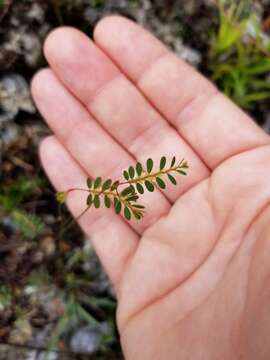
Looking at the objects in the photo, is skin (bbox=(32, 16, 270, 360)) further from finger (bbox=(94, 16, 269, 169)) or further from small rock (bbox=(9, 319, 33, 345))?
small rock (bbox=(9, 319, 33, 345))

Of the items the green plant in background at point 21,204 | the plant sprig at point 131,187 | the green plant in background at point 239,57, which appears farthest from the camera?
the green plant in background at point 239,57

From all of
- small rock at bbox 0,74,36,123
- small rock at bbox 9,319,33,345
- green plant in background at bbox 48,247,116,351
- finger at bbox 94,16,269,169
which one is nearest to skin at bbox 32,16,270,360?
finger at bbox 94,16,269,169

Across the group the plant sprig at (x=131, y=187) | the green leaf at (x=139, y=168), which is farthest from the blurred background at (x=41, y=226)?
the green leaf at (x=139, y=168)

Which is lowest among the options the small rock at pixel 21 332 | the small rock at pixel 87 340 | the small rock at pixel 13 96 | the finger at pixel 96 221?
the small rock at pixel 87 340

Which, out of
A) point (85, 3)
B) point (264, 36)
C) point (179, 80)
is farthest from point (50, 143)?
point (264, 36)

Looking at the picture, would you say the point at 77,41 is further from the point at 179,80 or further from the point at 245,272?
the point at 245,272

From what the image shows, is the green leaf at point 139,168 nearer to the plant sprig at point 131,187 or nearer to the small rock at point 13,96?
the plant sprig at point 131,187

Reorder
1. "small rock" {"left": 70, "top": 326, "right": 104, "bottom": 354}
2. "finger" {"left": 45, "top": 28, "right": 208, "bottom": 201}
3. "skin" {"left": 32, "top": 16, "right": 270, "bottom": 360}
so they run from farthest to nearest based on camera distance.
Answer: "small rock" {"left": 70, "top": 326, "right": 104, "bottom": 354}, "finger" {"left": 45, "top": 28, "right": 208, "bottom": 201}, "skin" {"left": 32, "top": 16, "right": 270, "bottom": 360}
